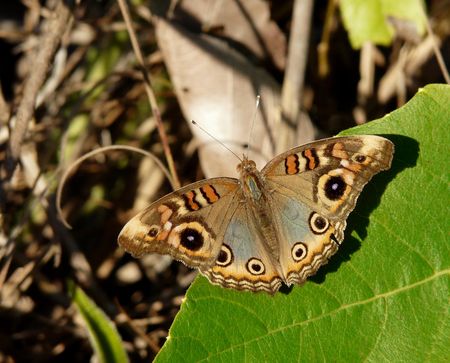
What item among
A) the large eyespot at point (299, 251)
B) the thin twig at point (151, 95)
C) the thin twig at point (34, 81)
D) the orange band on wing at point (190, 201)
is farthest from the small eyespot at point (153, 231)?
the thin twig at point (34, 81)

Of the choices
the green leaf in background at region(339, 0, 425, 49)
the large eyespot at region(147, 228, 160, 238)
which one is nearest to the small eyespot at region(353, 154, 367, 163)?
the large eyespot at region(147, 228, 160, 238)

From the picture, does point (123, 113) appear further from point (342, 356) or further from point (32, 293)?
point (342, 356)

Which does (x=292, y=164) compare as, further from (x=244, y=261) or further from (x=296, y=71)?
(x=296, y=71)

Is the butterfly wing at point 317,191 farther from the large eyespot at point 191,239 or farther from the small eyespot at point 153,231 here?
the small eyespot at point 153,231

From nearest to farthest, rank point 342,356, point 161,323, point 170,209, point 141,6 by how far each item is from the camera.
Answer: point 342,356 → point 170,209 → point 161,323 → point 141,6

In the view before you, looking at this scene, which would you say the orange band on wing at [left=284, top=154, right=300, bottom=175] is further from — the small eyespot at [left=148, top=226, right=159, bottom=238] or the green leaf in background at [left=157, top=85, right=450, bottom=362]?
the small eyespot at [left=148, top=226, right=159, bottom=238]

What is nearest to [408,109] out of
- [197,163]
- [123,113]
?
A: [197,163]

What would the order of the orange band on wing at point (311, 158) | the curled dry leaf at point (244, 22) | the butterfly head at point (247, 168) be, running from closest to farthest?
the orange band on wing at point (311, 158) → the butterfly head at point (247, 168) → the curled dry leaf at point (244, 22)
